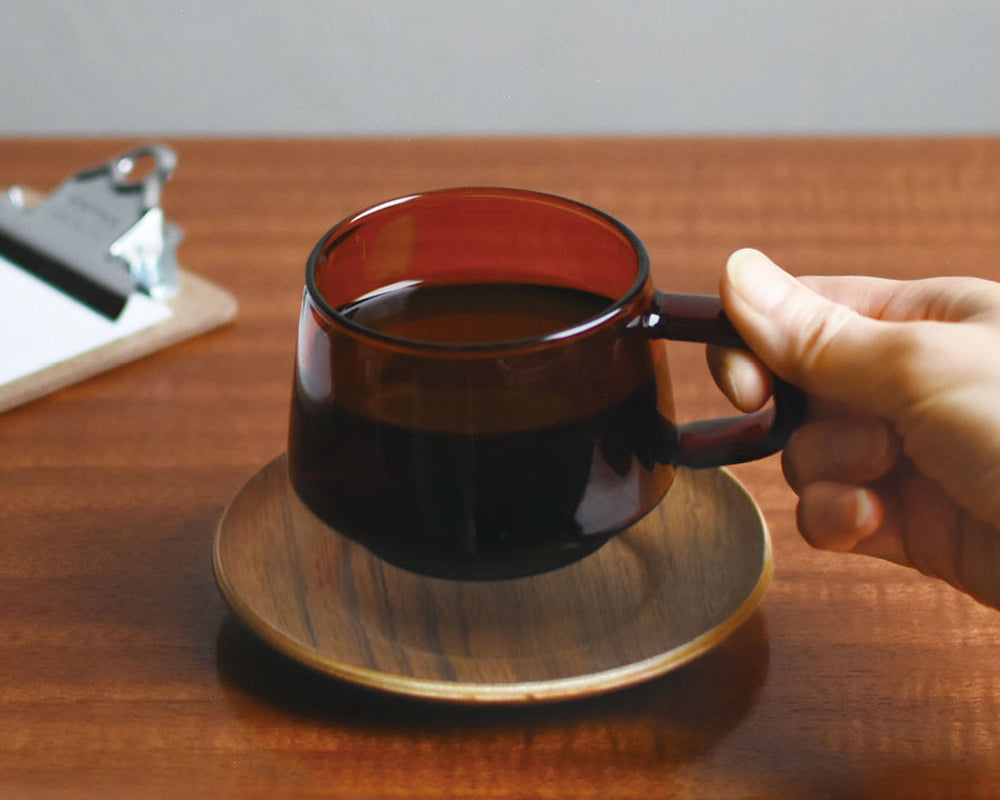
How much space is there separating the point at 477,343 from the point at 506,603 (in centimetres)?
10

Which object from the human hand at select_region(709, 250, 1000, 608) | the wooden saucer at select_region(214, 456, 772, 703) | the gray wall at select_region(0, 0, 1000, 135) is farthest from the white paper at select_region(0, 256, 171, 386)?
the gray wall at select_region(0, 0, 1000, 135)

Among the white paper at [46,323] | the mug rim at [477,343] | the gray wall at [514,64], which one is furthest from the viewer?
the gray wall at [514,64]

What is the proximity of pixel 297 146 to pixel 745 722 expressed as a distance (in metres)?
0.57

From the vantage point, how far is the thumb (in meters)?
0.40

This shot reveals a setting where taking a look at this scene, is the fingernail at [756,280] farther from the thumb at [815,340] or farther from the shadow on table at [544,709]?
the shadow on table at [544,709]

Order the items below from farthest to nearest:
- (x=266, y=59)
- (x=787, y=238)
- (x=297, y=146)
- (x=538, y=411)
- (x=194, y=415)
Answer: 1. (x=266, y=59)
2. (x=297, y=146)
3. (x=787, y=238)
4. (x=194, y=415)
5. (x=538, y=411)

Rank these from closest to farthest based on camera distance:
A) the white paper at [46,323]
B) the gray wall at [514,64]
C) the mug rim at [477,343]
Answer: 1. the mug rim at [477,343]
2. the white paper at [46,323]
3. the gray wall at [514,64]

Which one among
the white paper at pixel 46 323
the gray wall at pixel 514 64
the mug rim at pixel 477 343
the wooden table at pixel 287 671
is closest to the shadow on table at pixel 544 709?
the wooden table at pixel 287 671

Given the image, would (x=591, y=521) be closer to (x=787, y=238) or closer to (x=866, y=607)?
(x=866, y=607)

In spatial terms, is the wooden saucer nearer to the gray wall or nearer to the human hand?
the human hand

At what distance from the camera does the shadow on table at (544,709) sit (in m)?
0.37

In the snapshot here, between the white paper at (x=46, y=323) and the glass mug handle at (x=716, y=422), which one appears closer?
the glass mug handle at (x=716, y=422)

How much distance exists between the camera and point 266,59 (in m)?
1.64

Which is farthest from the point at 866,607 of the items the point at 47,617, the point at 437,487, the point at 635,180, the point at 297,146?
the point at 297,146
